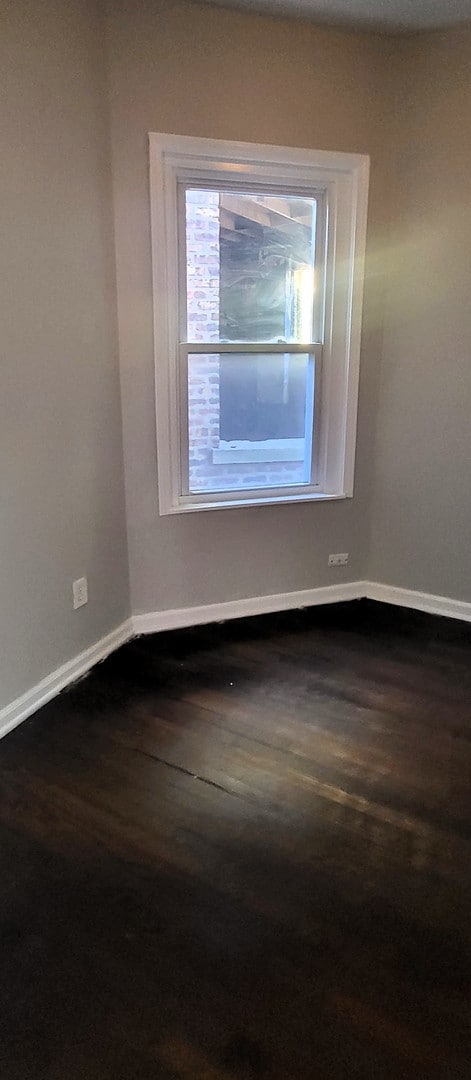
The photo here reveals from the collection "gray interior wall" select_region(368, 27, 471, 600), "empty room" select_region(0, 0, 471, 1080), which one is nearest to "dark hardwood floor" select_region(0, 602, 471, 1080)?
"empty room" select_region(0, 0, 471, 1080)

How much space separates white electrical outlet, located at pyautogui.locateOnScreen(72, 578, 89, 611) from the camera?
277 cm

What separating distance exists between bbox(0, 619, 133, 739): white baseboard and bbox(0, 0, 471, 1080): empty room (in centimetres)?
1

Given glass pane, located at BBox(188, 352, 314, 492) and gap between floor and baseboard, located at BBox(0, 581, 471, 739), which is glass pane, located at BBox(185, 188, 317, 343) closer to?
glass pane, located at BBox(188, 352, 314, 492)

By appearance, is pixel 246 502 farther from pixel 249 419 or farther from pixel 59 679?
pixel 59 679

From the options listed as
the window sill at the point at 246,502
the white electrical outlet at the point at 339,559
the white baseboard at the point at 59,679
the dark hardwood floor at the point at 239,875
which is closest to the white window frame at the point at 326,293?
the window sill at the point at 246,502

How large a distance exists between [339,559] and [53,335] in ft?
5.99

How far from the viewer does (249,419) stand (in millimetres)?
3277

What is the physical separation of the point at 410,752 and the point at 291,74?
2.69 metres

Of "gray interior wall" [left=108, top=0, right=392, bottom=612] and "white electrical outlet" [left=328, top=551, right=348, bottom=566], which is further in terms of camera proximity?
"white electrical outlet" [left=328, top=551, right=348, bottom=566]

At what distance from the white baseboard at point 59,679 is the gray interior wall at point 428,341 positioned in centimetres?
140

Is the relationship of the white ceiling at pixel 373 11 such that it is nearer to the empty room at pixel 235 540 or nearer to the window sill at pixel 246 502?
the empty room at pixel 235 540

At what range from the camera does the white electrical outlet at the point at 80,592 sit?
2.77 metres

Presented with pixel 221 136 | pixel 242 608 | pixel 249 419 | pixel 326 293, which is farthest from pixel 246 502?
pixel 221 136

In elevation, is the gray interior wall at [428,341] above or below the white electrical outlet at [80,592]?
above
